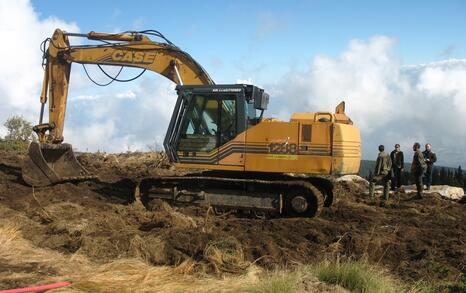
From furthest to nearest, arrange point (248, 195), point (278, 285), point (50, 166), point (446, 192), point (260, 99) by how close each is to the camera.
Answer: point (446, 192), point (50, 166), point (260, 99), point (248, 195), point (278, 285)

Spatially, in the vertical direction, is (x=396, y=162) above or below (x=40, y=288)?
above

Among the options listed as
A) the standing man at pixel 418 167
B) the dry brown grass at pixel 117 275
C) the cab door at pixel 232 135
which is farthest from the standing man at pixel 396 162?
the dry brown grass at pixel 117 275

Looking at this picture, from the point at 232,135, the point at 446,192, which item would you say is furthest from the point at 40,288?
the point at 446,192

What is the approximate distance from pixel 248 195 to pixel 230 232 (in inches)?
95.6

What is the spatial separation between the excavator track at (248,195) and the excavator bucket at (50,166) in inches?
107

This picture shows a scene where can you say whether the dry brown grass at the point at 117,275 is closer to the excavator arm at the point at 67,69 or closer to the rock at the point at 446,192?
the excavator arm at the point at 67,69

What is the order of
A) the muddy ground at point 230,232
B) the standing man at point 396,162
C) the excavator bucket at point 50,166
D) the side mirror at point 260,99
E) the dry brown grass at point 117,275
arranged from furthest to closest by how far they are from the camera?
the standing man at point 396,162 < the excavator bucket at point 50,166 < the side mirror at point 260,99 < the muddy ground at point 230,232 < the dry brown grass at point 117,275

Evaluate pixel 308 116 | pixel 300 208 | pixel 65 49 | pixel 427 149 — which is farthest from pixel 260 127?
pixel 427 149

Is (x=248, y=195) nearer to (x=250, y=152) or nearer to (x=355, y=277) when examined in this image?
(x=250, y=152)

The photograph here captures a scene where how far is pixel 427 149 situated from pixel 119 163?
10506 mm

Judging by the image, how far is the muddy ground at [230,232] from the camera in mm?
7320

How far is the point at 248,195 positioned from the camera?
37.0 feet

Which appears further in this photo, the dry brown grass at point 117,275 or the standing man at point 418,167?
the standing man at point 418,167

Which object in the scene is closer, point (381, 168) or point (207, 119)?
point (207, 119)
